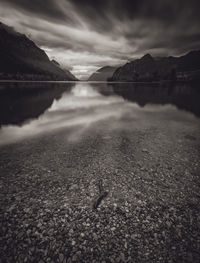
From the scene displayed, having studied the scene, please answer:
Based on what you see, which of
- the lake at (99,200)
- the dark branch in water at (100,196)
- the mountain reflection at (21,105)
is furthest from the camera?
the mountain reflection at (21,105)

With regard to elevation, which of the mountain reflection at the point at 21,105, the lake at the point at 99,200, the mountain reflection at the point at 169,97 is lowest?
the lake at the point at 99,200

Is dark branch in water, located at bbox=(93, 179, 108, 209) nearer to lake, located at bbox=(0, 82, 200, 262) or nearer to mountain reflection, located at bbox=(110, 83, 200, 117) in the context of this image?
lake, located at bbox=(0, 82, 200, 262)

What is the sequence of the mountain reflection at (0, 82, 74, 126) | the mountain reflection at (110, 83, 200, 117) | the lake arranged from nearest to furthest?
the lake → the mountain reflection at (0, 82, 74, 126) → the mountain reflection at (110, 83, 200, 117)

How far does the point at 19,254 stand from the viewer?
15.1 ft

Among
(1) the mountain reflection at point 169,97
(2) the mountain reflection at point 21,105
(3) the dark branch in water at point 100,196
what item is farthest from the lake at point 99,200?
(1) the mountain reflection at point 169,97

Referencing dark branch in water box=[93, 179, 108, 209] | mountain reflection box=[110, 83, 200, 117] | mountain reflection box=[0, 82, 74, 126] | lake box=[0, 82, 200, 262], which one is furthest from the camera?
mountain reflection box=[110, 83, 200, 117]

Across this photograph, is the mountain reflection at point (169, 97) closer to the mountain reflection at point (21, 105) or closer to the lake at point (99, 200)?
the lake at point (99, 200)

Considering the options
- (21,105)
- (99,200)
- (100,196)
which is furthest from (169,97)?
(99,200)

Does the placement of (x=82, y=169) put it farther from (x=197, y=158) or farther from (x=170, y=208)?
(x=197, y=158)

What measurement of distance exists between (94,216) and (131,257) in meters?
2.01

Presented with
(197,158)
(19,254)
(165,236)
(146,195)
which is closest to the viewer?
(19,254)

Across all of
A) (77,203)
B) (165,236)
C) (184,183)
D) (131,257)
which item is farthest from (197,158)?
(77,203)

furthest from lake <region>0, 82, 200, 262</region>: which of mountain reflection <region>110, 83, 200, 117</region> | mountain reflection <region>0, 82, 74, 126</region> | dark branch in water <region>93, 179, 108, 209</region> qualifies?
mountain reflection <region>110, 83, 200, 117</region>

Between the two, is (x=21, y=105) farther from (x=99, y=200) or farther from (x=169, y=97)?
(x=169, y=97)
